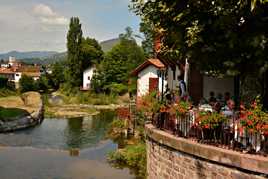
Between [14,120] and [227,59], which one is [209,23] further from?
[14,120]

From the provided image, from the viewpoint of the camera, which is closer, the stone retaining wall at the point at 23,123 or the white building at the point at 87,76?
the stone retaining wall at the point at 23,123

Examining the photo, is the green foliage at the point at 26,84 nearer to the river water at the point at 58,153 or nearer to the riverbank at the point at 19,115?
the riverbank at the point at 19,115

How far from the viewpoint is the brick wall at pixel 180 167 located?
37.7 feet

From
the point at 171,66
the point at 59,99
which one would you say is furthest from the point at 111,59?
the point at 171,66

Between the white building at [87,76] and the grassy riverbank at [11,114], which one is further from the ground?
the white building at [87,76]

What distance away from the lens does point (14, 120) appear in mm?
46875

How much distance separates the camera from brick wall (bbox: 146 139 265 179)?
11484 mm

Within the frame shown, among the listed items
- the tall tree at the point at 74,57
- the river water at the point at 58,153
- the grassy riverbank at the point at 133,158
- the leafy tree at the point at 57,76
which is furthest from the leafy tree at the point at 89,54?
the grassy riverbank at the point at 133,158

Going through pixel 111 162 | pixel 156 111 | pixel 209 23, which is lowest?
pixel 111 162

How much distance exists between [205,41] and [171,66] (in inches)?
594

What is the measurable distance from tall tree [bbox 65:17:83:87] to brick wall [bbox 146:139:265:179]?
250 feet

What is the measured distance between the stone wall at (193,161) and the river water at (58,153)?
29.0ft

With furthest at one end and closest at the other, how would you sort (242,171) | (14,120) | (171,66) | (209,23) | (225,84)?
1. (14,120)
2. (171,66)
3. (225,84)
4. (209,23)
5. (242,171)

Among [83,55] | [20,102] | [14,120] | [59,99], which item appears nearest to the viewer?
[14,120]
